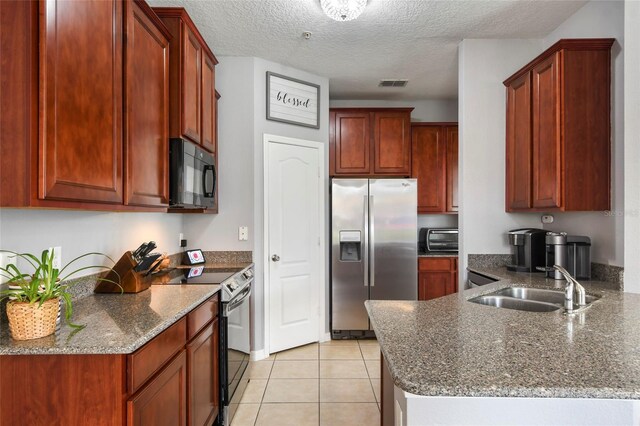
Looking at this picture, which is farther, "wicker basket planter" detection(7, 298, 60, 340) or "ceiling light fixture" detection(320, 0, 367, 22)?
"ceiling light fixture" detection(320, 0, 367, 22)

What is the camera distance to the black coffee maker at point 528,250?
2.69 m

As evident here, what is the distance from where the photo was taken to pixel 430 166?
4484mm

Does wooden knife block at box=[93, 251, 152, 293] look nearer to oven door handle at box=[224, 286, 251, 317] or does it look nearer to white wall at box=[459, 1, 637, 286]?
oven door handle at box=[224, 286, 251, 317]

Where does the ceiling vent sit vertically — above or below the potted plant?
above

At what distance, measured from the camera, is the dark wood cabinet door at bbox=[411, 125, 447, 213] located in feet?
14.7

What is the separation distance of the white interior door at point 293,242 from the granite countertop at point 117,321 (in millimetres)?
1401

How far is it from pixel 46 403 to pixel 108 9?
1.55 m

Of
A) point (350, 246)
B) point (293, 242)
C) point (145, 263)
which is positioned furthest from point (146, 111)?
point (350, 246)

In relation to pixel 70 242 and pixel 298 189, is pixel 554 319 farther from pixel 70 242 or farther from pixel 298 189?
pixel 298 189

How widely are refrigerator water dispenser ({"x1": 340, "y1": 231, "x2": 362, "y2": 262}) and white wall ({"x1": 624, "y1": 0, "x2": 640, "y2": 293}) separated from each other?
2284 millimetres

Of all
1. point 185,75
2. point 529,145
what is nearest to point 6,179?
point 185,75

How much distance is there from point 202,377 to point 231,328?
0.45m

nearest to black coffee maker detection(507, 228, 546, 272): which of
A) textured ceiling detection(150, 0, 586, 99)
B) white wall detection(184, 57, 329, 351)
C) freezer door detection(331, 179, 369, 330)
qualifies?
freezer door detection(331, 179, 369, 330)

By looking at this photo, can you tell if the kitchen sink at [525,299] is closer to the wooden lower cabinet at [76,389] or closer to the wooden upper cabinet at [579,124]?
the wooden upper cabinet at [579,124]
